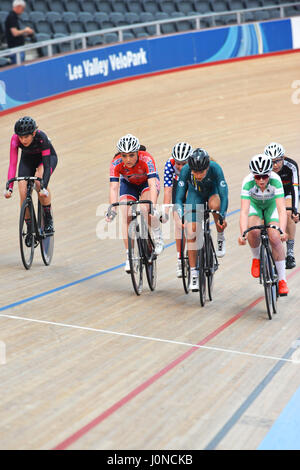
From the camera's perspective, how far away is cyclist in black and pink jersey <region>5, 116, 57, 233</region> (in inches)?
228

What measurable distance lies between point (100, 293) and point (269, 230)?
4.93 feet

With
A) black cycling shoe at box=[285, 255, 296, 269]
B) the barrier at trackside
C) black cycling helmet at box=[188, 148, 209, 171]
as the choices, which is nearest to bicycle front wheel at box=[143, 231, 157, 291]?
black cycling helmet at box=[188, 148, 209, 171]

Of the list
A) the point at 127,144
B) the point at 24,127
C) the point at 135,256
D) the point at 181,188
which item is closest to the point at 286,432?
the point at 181,188

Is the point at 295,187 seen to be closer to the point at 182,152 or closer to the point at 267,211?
the point at 267,211

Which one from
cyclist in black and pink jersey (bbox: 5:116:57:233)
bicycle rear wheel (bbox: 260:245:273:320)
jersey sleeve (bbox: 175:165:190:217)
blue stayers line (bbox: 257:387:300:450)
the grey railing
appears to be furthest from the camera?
the grey railing

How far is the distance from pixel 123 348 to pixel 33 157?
251 cm

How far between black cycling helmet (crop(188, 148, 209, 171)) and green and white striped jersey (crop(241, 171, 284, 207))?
32cm

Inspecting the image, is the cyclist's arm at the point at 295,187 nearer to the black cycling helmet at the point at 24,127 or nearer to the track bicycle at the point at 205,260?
the track bicycle at the point at 205,260

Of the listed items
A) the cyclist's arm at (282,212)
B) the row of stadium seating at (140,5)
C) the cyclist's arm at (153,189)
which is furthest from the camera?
the row of stadium seating at (140,5)

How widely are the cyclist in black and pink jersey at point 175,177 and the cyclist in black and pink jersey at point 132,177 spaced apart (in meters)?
0.11

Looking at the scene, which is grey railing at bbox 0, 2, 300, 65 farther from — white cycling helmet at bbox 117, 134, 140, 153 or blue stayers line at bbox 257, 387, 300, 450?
blue stayers line at bbox 257, 387, 300, 450

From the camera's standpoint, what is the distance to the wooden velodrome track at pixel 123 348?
3.27m

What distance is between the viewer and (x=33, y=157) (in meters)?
6.18

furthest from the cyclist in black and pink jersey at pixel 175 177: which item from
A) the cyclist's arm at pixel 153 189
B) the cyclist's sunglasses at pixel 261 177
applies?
the cyclist's sunglasses at pixel 261 177
